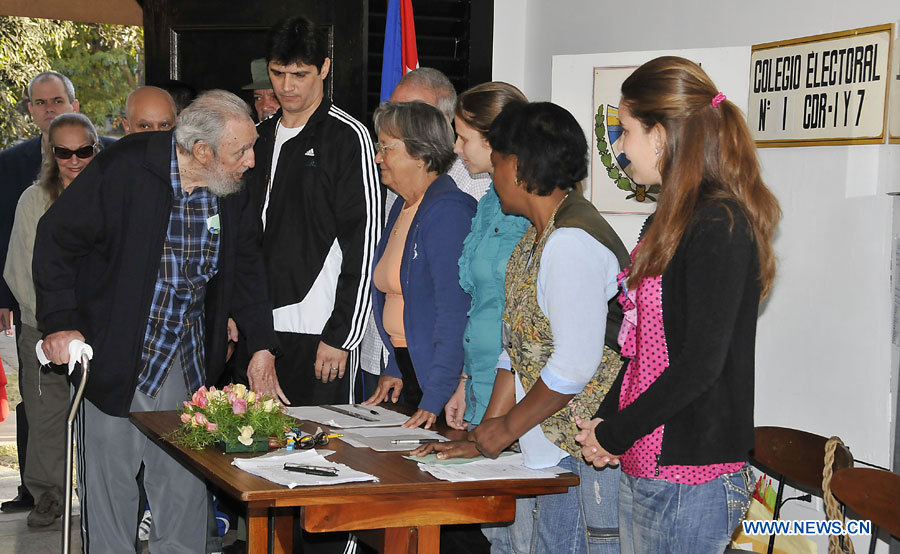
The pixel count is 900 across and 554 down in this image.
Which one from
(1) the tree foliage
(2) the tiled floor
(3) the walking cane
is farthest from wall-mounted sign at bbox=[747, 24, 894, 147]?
(1) the tree foliage

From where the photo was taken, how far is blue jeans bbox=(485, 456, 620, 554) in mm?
2291

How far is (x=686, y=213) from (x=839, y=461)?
3.83 ft

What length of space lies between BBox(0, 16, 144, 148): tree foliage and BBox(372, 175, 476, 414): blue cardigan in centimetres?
897

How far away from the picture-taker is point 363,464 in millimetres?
2219

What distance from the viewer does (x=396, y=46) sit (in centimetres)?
463

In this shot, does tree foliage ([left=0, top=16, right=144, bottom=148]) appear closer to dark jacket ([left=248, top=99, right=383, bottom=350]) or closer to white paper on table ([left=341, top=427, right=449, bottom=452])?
dark jacket ([left=248, top=99, right=383, bottom=350])

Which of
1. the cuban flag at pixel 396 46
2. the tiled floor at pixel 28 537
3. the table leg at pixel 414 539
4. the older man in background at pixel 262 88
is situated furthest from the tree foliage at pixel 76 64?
the table leg at pixel 414 539

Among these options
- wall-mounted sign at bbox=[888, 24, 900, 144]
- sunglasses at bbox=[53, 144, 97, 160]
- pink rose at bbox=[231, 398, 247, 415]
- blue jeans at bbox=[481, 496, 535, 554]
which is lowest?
blue jeans at bbox=[481, 496, 535, 554]

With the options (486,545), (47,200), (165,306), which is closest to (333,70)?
(47,200)

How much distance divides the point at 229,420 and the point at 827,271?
2.02m

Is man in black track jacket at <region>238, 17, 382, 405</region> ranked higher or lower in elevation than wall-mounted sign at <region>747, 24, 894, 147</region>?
lower

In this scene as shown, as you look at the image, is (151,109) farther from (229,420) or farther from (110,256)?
(229,420)

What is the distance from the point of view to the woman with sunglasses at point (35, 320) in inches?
171

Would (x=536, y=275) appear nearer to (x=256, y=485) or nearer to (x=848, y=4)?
(x=256, y=485)
